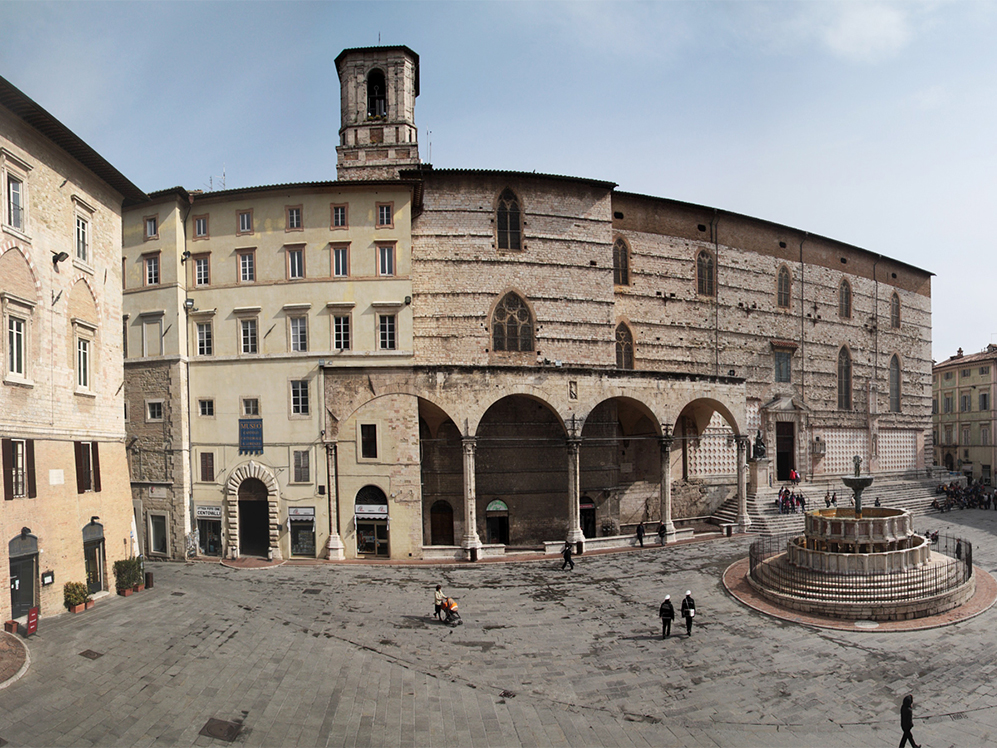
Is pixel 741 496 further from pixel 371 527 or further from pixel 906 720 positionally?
pixel 906 720

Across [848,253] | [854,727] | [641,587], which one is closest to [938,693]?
[854,727]

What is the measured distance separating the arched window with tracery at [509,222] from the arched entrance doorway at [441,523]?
14.1 m

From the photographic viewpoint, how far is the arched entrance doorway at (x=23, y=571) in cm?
1590

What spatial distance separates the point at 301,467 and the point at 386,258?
1046cm

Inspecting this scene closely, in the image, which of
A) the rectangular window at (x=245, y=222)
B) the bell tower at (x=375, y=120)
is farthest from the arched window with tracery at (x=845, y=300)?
the rectangular window at (x=245, y=222)

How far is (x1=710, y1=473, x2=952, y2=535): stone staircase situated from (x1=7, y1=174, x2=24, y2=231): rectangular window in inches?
1311

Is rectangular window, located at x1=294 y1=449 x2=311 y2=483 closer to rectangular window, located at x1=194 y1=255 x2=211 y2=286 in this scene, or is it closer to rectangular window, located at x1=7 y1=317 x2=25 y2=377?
rectangular window, located at x1=194 y1=255 x2=211 y2=286

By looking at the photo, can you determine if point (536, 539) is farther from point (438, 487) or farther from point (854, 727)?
point (854, 727)

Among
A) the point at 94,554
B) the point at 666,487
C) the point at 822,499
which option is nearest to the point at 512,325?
the point at 666,487

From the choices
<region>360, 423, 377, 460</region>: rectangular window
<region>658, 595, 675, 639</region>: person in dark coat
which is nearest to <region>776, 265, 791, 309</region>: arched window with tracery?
<region>360, 423, 377, 460</region>: rectangular window

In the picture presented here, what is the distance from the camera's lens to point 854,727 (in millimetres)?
A: 11195

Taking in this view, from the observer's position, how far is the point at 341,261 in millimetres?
26844

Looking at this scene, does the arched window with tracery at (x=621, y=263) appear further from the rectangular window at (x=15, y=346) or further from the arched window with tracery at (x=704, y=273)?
the rectangular window at (x=15, y=346)

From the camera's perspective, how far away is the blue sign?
85.7 ft
